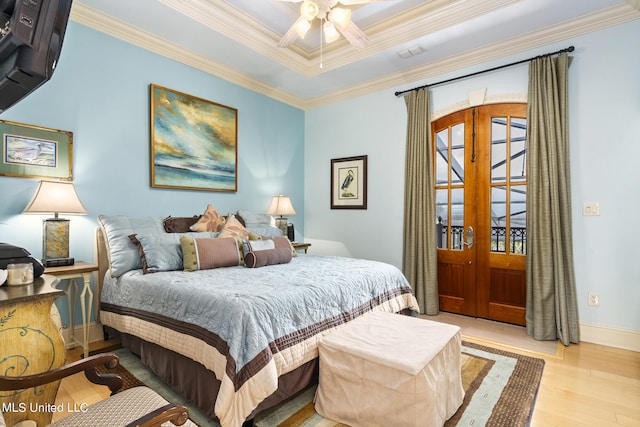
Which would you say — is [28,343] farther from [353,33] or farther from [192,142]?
[353,33]

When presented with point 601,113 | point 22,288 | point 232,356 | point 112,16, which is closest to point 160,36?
point 112,16

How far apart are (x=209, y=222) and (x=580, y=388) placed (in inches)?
128

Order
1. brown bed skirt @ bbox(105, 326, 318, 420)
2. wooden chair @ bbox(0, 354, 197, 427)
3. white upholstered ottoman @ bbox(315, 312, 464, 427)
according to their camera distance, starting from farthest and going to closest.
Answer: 1. brown bed skirt @ bbox(105, 326, 318, 420)
2. white upholstered ottoman @ bbox(315, 312, 464, 427)
3. wooden chair @ bbox(0, 354, 197, 427)

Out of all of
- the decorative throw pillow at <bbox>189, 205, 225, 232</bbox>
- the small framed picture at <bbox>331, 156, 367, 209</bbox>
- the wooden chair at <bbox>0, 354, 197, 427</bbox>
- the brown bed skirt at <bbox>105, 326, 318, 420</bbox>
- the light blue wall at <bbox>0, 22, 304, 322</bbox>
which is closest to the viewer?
the wooden chair at <bbox>0, 354, 197, 427</bbox>

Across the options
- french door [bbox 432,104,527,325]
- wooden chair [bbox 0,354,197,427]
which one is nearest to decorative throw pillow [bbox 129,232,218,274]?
wooden chair [bbox 0,354,197,427]

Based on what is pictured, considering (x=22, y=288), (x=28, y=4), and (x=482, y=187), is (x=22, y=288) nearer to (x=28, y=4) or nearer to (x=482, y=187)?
(x=28, y=4)

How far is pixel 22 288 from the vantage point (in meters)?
1.62

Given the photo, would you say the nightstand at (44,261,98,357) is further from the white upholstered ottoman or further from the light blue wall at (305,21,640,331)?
the light blue wall at (305,21,640,331)

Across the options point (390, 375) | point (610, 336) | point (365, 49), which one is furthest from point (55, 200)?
point (610, 336)

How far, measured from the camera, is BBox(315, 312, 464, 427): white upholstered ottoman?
5.28 ft

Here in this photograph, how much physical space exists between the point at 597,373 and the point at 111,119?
443cm

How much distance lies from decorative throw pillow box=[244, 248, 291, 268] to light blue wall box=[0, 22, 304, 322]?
1.21m

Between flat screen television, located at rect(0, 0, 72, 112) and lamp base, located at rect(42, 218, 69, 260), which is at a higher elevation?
flat screen television, located at rect(0, 0, 72, 112)

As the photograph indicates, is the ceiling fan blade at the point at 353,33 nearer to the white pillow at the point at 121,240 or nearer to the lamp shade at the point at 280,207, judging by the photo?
the lamp shade at the point at 280,207
